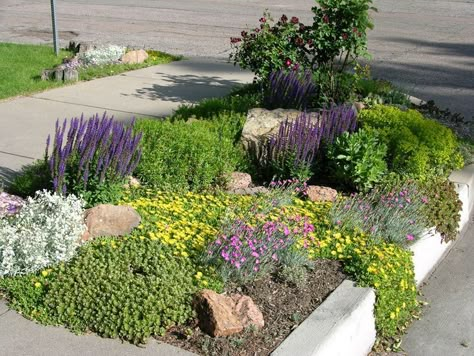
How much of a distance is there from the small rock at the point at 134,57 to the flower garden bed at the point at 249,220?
4.11 metres

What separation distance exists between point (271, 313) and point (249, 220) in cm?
104

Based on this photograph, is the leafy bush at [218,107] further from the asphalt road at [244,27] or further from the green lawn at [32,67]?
the asphalt road at [244,27]

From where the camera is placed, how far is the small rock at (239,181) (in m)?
6.29

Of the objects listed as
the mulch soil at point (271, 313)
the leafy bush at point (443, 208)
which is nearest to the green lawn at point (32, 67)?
the leafy bush at point (443, 208)

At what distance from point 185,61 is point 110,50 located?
1283 millimetres

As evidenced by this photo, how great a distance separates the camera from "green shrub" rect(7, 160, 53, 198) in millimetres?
5738

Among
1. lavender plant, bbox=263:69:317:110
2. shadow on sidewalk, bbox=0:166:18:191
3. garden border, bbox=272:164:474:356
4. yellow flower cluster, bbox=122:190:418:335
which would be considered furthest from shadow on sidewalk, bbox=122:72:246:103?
garden border, bbox=272:164:474:356

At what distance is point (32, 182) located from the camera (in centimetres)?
583

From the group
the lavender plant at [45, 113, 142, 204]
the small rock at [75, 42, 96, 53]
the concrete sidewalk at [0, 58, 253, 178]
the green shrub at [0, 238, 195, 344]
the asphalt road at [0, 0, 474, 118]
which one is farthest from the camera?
the asphalt road at [0, 0, 474, 118]

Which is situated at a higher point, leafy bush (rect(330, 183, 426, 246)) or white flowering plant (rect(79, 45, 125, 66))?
white flowering plant (rect(79, 45, 125, 66))

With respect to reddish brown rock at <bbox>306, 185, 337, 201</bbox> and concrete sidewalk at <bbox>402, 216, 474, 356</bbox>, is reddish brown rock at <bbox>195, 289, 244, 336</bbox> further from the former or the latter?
reddish brown rock at <bbox>306, 185, 337, 201</bbox>

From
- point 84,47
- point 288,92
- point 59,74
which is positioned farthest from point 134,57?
point 288,92

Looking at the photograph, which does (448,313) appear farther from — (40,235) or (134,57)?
(134,57)

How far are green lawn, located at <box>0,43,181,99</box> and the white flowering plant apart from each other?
6.4 inches
